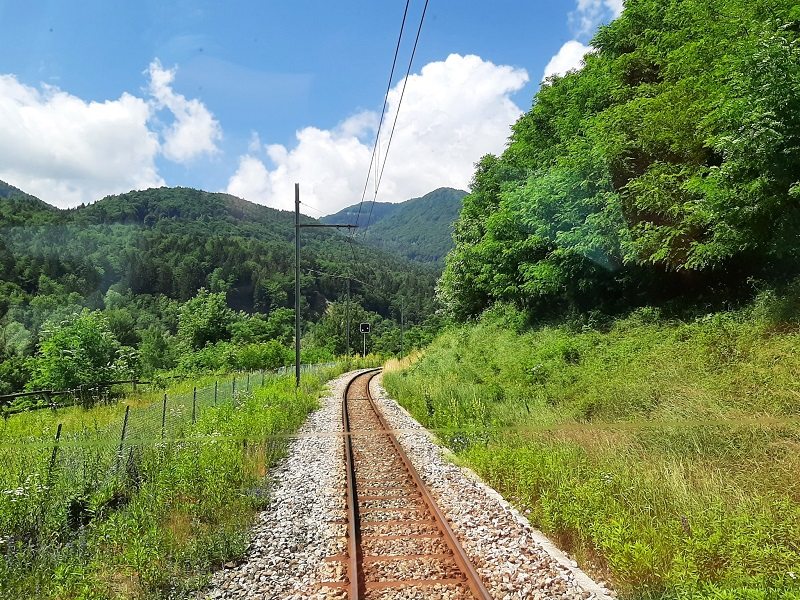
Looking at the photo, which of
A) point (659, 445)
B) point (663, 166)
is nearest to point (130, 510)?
point (659, 445)

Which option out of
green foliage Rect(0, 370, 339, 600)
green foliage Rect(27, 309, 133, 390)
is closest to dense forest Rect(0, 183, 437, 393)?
green foliage Rect(27, 309, 133, 390)

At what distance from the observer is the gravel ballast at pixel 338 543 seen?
5.04 m

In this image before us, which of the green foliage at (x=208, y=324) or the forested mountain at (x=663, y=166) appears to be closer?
the forested mountain at (x=663, y=166)

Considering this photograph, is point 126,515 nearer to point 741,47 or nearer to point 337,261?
point 741,47

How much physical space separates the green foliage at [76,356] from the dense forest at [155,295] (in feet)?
0.17

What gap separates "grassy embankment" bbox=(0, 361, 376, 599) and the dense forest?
664 inches

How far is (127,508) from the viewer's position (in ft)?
22.4

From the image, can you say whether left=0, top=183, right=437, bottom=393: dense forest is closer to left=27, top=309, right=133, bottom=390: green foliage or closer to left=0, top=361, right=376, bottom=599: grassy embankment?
left=27, top=309, right=133, bottom=390: green foliage

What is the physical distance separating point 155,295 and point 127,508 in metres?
128

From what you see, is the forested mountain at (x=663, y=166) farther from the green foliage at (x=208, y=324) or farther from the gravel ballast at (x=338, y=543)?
the green foliage at (x=208, y=324)

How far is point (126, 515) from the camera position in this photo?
6.42 meters

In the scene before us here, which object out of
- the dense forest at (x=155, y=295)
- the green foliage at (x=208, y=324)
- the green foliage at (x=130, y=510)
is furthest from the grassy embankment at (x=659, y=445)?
the green foliage at (x=208, y=324)

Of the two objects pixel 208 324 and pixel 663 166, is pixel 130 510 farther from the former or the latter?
pixel 208 324

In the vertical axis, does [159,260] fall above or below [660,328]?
above
